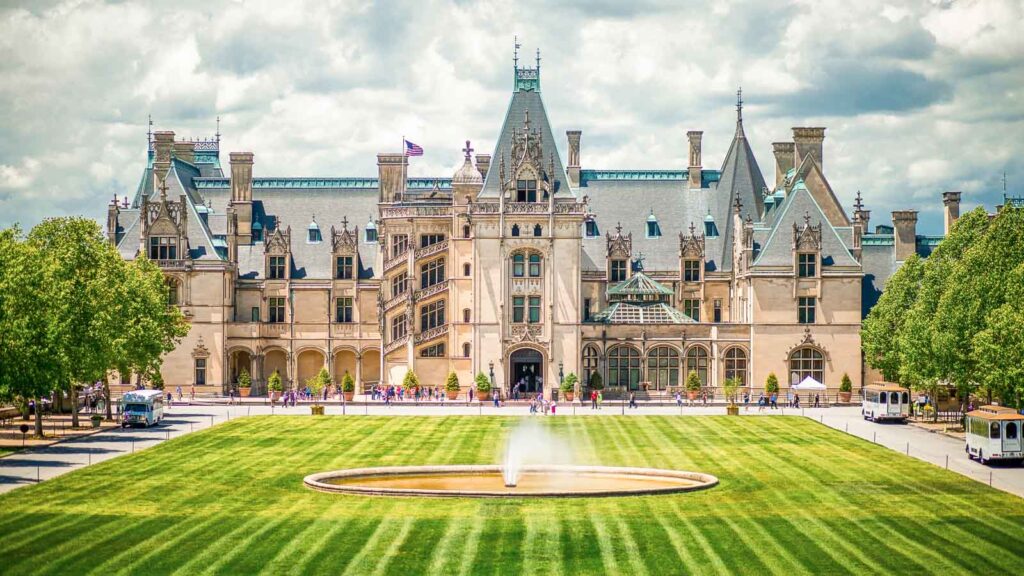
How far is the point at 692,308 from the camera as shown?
397 feet

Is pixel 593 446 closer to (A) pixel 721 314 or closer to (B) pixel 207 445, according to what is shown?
(B) pixel 207 445

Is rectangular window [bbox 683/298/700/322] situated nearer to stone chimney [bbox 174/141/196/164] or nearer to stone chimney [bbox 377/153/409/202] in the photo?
stone chimney [bbox 377/153/409/202]

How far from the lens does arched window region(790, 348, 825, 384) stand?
371 feet

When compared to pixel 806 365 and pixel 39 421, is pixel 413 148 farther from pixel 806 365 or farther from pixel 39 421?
pixel 39 421

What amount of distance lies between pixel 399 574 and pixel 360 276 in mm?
83444

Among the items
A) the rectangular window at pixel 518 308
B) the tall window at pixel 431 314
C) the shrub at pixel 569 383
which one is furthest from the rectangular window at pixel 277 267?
the shrub at pixel 569 383

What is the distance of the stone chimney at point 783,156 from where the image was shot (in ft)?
422

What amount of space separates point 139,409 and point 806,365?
51865 mm

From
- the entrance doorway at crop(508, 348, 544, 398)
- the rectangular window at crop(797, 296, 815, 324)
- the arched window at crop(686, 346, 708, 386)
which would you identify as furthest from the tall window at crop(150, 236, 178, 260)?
the rectangular window at crop(797, 296, 815, 324)

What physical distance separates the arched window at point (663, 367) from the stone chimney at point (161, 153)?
4502cm

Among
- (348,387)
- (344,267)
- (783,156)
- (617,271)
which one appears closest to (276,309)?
(344,267)

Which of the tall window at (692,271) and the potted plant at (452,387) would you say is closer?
the potted plant at (452,387)

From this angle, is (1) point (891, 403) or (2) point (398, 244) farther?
(2) point (398, 244)

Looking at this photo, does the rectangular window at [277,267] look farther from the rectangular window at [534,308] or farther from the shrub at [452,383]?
the rectangular window at [534,308]
